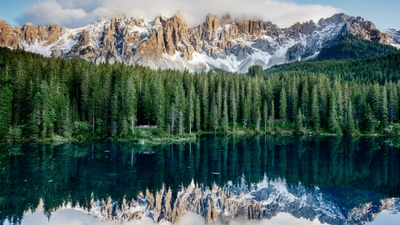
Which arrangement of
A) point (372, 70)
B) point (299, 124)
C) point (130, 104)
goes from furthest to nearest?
point (372, 70)
point (299, 124)
point (130, 104)

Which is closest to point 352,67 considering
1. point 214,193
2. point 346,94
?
point 346,94

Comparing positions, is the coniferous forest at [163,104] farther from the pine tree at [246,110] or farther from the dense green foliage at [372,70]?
the dense green foliage at [372,70]

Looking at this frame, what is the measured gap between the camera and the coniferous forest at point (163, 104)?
72.0 meters

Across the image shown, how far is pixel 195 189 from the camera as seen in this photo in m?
30.9

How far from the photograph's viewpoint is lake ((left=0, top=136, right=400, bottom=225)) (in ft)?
78.6

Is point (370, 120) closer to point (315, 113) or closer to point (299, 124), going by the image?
point (315, 113)

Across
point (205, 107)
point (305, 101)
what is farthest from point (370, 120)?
point (205, 107)

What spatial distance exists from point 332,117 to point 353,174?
60883mm

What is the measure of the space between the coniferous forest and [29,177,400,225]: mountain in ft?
152

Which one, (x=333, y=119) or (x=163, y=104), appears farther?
(x=333, y=119)

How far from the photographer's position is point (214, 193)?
29.9m

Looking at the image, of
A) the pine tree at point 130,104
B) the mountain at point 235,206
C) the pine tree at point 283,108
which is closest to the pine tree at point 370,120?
the pine tree at point 283,108

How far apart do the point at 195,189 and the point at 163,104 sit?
49.5 meters

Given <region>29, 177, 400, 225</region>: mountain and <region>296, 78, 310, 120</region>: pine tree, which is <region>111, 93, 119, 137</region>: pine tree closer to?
<region>29, 177, 400, 225</region>: mountain
